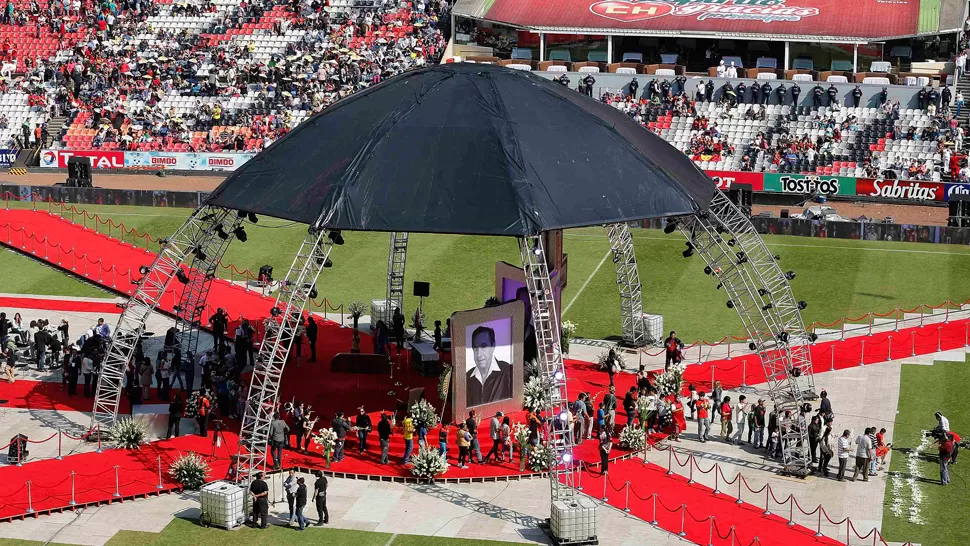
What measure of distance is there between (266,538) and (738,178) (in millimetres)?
44418

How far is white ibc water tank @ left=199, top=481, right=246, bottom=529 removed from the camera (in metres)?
36.7

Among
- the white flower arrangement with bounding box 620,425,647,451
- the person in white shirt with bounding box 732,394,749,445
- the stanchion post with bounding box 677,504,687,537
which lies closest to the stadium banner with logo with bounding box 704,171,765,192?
the person in white shirt with bounding box 732,394,749,445

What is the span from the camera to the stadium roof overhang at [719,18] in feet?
276

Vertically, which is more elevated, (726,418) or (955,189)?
(955,189)

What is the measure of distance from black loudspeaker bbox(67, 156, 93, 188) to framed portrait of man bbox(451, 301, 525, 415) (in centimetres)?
3778

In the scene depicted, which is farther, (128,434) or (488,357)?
(488,357)

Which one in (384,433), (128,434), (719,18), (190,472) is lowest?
(190,472)

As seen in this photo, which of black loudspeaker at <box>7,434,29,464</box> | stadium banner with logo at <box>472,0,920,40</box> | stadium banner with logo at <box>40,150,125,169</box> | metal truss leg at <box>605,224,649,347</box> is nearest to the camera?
black loudspeaker at <box>7,434,29,464</box>

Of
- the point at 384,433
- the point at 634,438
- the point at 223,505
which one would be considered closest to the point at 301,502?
the point at 223,505

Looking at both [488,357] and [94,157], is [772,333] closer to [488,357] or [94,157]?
[488,357]

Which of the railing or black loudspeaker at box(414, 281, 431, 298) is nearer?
the railing

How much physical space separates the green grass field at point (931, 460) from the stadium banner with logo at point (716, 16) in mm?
38300

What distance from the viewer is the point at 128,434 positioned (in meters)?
42.1

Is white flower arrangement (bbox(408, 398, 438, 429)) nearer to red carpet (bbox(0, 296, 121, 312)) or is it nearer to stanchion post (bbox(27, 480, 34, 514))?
stanchion post (bbox(27, 480, 34, 514))
